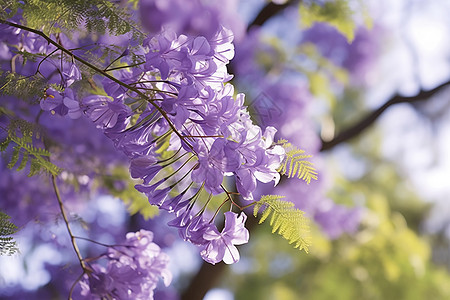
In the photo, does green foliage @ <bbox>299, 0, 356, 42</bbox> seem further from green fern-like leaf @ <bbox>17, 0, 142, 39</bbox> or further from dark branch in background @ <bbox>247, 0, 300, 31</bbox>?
green fern-like leaf @ <bbox>17, 0, 142, 39</bbox>

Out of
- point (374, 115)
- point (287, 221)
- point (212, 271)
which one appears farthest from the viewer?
point (374, 115)

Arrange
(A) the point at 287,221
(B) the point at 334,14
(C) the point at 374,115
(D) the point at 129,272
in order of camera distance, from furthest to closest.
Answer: (C) the point at 374,115 < (B) the point at 334,14 < (D) the point at 129,272 < (A) the point at 287,221

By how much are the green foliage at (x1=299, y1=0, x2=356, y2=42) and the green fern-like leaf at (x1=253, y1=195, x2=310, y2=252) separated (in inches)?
32.0

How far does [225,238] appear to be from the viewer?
56 cm

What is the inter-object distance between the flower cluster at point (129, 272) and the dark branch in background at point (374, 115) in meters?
1.25

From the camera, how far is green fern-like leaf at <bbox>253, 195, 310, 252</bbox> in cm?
55

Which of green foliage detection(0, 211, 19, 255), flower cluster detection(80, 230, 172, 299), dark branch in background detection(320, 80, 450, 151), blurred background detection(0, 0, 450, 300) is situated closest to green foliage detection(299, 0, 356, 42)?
blurred background detection(0, 0, 450, 300)

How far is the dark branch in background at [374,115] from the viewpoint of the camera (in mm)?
1753

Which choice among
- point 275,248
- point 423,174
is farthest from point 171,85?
point 423,174

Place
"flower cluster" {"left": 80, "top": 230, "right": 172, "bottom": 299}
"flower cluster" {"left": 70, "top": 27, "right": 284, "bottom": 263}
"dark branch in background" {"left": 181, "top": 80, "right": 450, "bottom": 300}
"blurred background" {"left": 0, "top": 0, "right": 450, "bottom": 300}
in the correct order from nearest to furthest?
"flower cluster" {"left": 70, "top": 27, "right": 284, "bottom": 263}
"flower cluster" {"left": 80, "top": 230, "right": 172, "bottom": 299}
"blurred background" {"left": 0, "top": 0, "right": 450, "bottom": 300}
"dark branch in background" {"left": 181, "top": 80, "right": 450, "bottom": 300}

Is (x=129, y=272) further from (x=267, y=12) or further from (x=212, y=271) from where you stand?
(x=267, y=12)

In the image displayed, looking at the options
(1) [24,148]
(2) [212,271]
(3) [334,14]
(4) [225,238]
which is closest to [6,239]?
(1) [24,148]

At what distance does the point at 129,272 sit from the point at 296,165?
264mm

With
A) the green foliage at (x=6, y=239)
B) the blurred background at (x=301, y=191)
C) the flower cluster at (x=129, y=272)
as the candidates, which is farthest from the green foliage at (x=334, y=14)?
the green foliage at (x=6, y=239)
